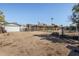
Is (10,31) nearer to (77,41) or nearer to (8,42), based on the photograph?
(8,42)

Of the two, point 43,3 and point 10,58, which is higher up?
point 43,3

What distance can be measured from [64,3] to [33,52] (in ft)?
2.28

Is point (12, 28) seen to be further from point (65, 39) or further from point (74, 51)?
point (74, 51)

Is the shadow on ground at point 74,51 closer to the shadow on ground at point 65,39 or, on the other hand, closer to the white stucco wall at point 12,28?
the shadow on ground at point 65,39

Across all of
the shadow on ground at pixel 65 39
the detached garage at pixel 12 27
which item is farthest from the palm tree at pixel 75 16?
the detached garage at pixel 12 27

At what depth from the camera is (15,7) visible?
1083cm

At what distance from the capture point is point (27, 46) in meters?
10.8

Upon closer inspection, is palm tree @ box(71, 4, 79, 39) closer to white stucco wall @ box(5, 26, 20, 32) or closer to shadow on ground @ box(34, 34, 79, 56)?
shadow on ground @ box(34, 34, 79, 56)

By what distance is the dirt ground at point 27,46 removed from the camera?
35.4 feet

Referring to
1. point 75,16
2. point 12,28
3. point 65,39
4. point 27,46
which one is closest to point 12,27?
point 12,28

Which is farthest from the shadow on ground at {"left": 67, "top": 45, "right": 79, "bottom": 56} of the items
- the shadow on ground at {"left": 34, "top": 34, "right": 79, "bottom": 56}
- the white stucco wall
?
the white stucco wall

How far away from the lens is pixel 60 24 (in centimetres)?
1084

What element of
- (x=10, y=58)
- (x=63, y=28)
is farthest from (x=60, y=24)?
(x=10, y=58)

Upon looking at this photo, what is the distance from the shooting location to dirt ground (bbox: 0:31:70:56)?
10805 millimetres
